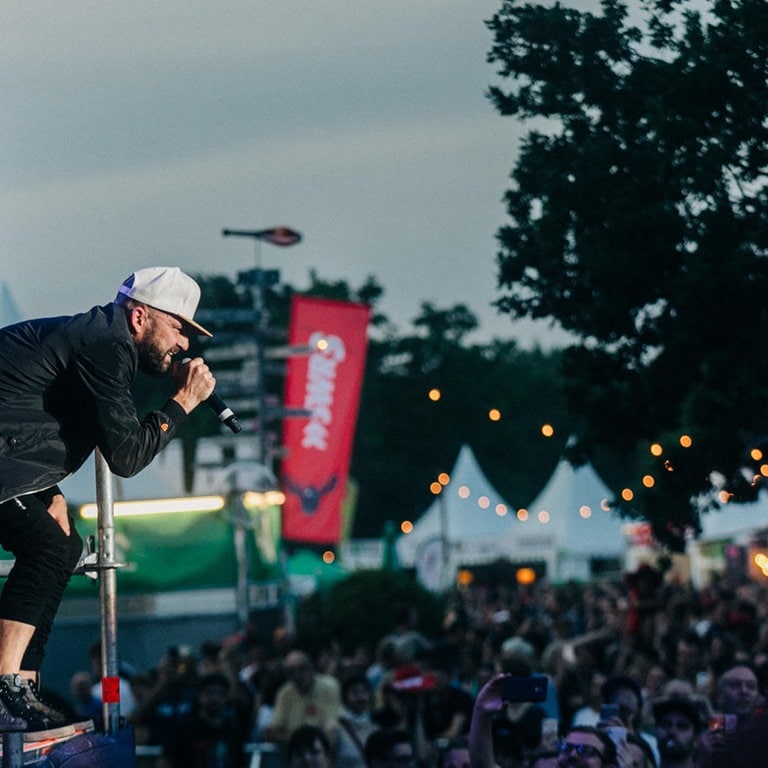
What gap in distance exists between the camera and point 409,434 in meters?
80.1

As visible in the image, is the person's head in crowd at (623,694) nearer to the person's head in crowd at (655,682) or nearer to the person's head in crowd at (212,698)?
the person's head in crowd at (655,682)

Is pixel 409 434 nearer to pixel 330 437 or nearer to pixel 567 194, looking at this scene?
pixel 330 437

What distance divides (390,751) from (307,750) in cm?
101

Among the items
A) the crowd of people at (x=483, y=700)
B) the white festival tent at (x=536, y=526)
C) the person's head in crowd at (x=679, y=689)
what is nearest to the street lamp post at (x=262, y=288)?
the crowd of people at (x=483, y=700)

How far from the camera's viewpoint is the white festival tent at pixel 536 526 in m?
45.5

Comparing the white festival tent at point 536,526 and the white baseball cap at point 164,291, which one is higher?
the white festival tent at point 536,526

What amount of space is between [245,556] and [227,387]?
311cm

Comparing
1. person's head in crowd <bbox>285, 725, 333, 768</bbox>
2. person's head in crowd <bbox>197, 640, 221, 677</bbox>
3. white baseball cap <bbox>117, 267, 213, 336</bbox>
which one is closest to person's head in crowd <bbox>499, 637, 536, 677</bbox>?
person's head in crowd <bbox>285, 725, 333, 768</bbox>

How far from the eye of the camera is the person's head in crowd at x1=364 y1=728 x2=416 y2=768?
30.9 ft

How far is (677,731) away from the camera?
29.6 feet

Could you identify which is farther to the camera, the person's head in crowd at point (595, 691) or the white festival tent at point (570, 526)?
the white festival tent at point (570, 526)

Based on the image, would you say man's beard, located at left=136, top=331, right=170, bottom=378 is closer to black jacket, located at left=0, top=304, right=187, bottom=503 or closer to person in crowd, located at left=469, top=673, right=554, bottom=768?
black jacket, located at left=0, top=304, right=187, bottom=503

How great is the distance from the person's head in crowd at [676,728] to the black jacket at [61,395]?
15.1ft

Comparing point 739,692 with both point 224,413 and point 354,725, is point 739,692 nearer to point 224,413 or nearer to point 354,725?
point 354,725
